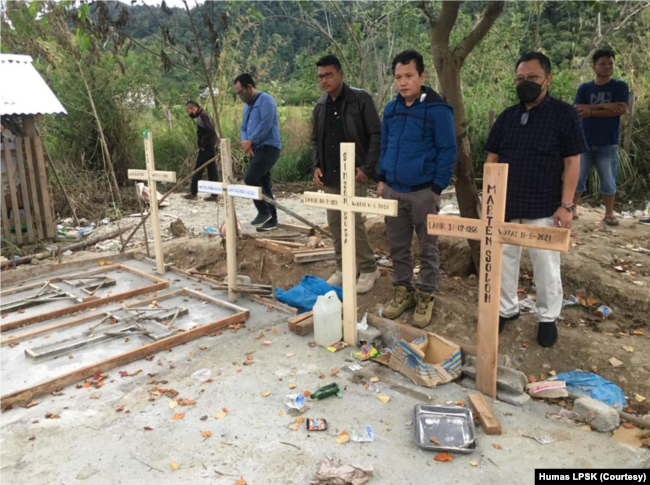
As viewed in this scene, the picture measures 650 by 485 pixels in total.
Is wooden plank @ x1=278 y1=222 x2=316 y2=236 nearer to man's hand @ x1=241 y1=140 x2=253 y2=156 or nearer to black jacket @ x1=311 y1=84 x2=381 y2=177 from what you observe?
man's hand @ x1=241 y1=140 x2=253 y2=156

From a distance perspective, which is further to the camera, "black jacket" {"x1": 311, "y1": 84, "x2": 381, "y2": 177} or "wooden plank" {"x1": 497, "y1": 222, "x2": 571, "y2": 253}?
"black jacket" {"x1": 311, "y1": 84, "x2": 381, "y2": 177}

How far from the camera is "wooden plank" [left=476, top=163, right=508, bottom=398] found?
3004 millimetres

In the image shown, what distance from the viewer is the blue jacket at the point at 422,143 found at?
12.6 ft

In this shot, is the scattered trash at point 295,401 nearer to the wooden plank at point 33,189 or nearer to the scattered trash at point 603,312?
the scattered trash at point 603,312

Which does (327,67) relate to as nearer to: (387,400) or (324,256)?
(324,256)

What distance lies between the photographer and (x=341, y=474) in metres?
2.47

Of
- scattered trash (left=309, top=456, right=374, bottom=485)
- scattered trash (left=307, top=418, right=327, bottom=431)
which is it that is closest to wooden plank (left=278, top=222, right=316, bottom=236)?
scattered trash (left=307, top=418, right=327, bottom=431)

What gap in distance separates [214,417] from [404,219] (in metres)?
2.13

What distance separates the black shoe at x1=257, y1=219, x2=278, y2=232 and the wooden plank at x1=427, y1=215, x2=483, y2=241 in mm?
4133

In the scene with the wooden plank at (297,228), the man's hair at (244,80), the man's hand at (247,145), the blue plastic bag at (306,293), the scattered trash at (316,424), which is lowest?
the scattered trash at (316,424)

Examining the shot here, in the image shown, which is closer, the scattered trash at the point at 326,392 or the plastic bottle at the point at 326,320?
the scattered trash at the point at 326,392

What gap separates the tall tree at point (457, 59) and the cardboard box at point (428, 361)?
65.0 inches

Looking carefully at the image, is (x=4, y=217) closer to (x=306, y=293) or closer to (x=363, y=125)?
(x=306, y=293)

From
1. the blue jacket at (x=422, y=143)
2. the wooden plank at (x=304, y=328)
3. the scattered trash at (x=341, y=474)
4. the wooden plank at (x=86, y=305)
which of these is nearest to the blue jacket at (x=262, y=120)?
the wooden plank at (x=86, y=305)
